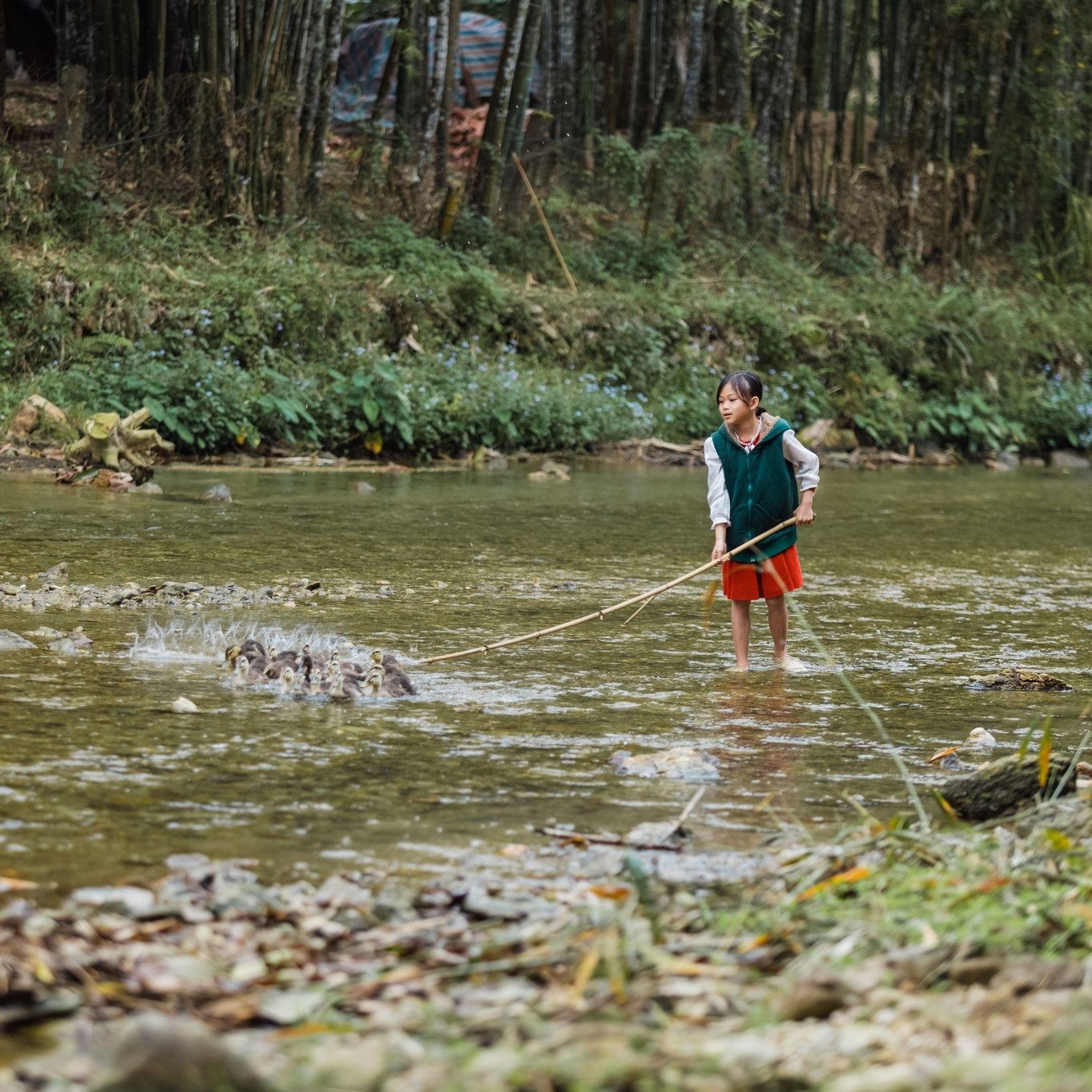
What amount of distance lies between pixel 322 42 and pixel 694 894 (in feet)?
51.7

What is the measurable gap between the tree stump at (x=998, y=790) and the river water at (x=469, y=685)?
0.66 ft

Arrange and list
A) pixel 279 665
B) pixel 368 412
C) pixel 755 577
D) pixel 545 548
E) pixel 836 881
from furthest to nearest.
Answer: pixel 368 412 < pixel 545 548 < pixel 755 577 < pixel 279 665 < pixel 836 881

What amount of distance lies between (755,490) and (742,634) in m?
0.76

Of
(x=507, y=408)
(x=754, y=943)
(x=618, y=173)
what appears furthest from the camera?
(x=618, y=173)

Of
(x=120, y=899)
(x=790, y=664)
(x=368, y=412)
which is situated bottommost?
(x=790, y=664)

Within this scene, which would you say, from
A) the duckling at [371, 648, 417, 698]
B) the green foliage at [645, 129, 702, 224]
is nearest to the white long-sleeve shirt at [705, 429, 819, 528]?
the duckling at [371, 648, 417, 698]

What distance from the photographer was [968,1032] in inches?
92.8

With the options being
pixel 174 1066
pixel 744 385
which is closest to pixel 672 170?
pixel 744 385

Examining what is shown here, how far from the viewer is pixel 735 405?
21.1 ft

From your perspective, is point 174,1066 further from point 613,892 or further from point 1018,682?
point 1018,682

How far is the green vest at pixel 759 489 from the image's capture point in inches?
263

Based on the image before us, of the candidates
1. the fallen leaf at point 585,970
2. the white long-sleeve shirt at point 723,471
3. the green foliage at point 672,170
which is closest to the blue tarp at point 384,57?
the green foliage at point 672,170

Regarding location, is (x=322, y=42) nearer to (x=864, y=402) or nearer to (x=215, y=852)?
(x=864, y=402)

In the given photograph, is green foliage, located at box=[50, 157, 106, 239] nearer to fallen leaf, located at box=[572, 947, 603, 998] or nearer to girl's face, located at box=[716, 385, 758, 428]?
girl's face, located at box=[716, 385, 758, 428]
